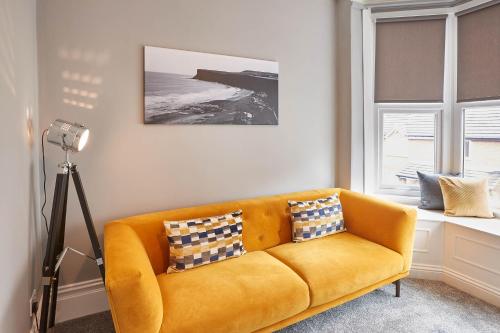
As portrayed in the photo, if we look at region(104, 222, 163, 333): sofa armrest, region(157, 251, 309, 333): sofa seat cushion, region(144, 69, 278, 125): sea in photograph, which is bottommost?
region(157, 251, 309, 333): sofa seat cushion

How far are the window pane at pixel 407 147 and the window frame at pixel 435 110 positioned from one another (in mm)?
66

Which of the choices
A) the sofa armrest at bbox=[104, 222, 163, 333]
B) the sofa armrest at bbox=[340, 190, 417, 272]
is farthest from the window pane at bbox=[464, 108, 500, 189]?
the sofa armrest at bbox=[104, 222, 163, 333]

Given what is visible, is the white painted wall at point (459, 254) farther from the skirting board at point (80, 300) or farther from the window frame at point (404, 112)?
the skirting board at point (80, 300)

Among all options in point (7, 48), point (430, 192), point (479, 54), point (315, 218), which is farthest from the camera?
point (430, 192)

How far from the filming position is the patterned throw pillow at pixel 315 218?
2.52m

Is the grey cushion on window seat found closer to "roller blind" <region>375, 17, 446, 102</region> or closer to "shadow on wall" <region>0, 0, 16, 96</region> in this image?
"roller blind" <region>375, 17, 446, 102</region>

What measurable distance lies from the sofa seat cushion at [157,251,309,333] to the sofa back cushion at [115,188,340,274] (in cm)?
22

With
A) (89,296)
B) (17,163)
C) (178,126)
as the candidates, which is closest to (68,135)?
(17,163)

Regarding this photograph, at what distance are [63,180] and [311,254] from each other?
67.5 inches

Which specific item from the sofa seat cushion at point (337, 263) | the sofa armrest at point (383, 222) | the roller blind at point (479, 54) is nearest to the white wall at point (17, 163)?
the sofa seat cushion at point (337, 263)

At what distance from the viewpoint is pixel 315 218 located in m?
2.55

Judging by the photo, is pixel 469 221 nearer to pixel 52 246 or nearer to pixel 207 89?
pixel 207 89

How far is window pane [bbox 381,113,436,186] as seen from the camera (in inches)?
127

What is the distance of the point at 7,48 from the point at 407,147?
136 inches
